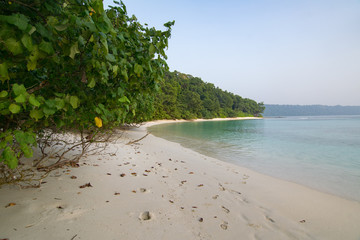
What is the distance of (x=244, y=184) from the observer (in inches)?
204

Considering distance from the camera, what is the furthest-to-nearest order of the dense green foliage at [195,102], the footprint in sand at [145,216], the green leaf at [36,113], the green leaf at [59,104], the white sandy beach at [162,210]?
the dense green foliage at [195,102] → the footprint in sand at [145,216] → the white sandy beach at [162,210] → the green leaf at [59,104] → the green leaf at [36,113]

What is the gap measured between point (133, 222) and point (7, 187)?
A: 2.38 meters

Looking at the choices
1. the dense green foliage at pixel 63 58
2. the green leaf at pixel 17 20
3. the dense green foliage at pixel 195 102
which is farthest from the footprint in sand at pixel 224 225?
the dense green foliage at pixel 195 102

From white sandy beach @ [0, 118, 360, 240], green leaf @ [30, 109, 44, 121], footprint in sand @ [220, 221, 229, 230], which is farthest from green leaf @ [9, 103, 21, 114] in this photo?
footprint in sand @ [220, 221, 229, 230]

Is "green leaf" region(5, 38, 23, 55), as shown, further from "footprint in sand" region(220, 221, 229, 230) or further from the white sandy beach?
"footprint in sand" region(220, 221, 229, 230)

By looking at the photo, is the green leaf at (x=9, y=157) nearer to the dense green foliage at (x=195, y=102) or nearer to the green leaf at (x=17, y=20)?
the green leaf at (x=17, y=20)

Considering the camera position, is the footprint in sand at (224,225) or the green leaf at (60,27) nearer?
the green leaf at (60,27)

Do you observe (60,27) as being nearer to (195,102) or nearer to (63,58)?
(63,58)

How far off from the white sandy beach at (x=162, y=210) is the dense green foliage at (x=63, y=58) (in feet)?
3.56

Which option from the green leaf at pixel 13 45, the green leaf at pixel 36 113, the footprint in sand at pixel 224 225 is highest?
the green leaf at pixel 13 45

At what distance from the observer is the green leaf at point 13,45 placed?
1341 mm

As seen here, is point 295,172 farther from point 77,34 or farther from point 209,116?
point 209,116

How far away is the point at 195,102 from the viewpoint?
68750 mm

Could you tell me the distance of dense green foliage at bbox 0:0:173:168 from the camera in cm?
146
